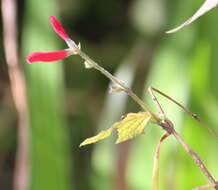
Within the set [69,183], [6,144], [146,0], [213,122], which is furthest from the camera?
[146,0]

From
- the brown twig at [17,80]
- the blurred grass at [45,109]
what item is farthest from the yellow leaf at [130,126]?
the blurred grass at [45,109]

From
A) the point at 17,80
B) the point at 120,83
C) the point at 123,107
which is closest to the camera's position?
the point at 120,83

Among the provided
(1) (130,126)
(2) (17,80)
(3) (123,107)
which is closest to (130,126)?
(1) (130,126)

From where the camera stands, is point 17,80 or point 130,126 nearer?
point 130,126

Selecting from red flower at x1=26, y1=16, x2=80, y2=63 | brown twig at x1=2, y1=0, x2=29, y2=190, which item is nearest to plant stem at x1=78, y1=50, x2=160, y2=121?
red flower at x1=26, y1=16, x2=80, y2=63

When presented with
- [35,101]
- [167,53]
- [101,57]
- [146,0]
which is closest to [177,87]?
[167,53]

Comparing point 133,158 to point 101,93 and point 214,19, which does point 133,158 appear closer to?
point 214,19

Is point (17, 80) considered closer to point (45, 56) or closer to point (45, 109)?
point (45, 109)

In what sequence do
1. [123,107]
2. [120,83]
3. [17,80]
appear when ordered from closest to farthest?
[120,83]
[17,80]
[123,107]
